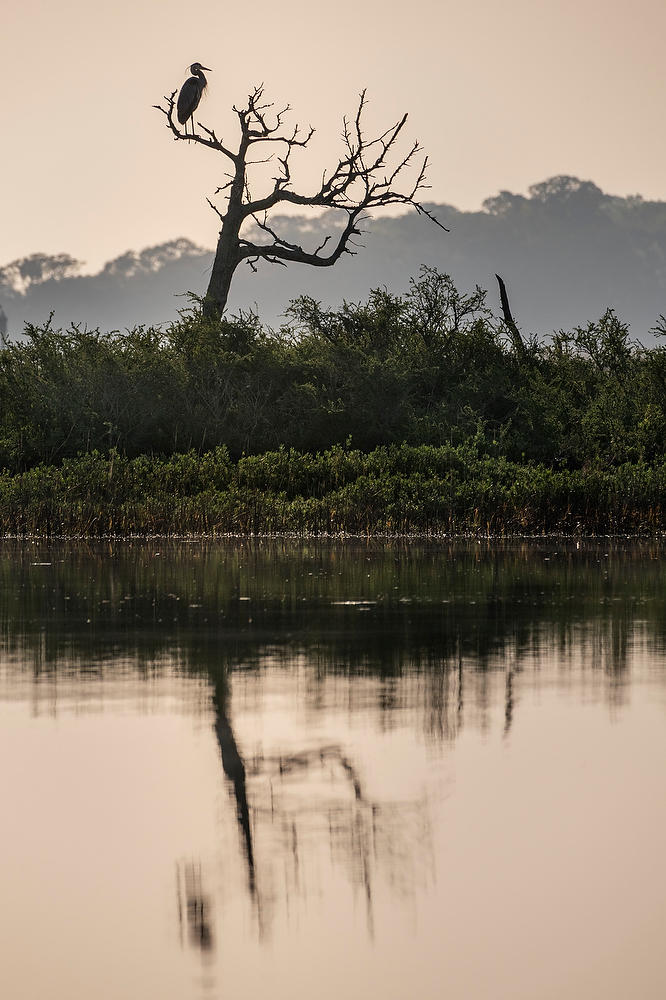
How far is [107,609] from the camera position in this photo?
59.1 feet

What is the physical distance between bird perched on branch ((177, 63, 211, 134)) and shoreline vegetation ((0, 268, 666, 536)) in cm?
649

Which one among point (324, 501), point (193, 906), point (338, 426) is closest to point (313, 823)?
point (193, 906)

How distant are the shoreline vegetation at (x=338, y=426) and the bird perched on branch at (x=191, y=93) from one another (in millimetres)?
6491

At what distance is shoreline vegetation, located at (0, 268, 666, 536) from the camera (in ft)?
110

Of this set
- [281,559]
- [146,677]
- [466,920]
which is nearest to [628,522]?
[281,559]

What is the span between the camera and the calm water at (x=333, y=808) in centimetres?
591

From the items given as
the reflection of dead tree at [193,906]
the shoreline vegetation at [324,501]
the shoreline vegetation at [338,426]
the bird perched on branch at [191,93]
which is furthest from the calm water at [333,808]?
the bird perched on branch at [191,93]

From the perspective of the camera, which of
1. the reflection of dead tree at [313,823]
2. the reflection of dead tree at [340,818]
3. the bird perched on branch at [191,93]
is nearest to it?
the reflection of dead tree at [313,823]

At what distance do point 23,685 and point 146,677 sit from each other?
93 cm

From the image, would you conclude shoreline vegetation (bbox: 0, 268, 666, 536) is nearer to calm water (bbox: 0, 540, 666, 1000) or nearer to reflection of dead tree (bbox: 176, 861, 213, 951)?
calm water (bbox: 0, 540, 666, 1000)

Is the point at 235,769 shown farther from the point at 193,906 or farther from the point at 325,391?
the point at 325,391

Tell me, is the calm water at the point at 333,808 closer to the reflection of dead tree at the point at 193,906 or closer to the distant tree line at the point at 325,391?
the reflection of dead tree at the point at 193,906

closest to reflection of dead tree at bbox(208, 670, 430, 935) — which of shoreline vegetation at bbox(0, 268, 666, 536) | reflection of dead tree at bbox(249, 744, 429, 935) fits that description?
reflection of dead tree at bbox(249, 744, 429, 935)

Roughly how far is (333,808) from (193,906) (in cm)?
161
